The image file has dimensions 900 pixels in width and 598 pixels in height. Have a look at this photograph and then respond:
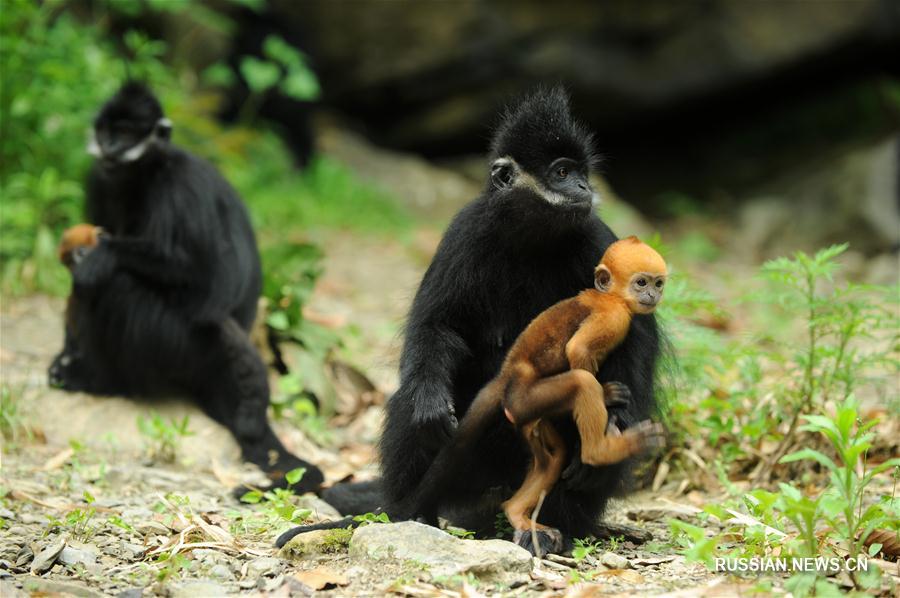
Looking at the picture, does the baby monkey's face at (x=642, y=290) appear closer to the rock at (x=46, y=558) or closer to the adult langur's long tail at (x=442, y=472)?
the adult langur's long tail at (x=442, y=472)

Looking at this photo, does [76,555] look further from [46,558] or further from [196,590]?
[196,590]

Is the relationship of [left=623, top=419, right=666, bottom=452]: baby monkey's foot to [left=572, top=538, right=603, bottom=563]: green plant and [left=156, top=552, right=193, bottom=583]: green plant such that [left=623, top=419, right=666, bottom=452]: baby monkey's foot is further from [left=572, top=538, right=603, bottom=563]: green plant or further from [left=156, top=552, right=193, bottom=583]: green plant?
[left=156, top=552, right=193, bottom=583]: green plant

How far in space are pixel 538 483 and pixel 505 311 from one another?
608mm

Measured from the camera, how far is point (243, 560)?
124 inches

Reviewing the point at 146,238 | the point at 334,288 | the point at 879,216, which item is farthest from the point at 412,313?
the point at 879,216

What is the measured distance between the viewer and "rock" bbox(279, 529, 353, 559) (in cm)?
311

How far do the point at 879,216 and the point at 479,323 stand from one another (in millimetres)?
8176

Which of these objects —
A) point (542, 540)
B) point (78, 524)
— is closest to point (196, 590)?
point (78, 524)

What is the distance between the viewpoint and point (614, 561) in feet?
10.3

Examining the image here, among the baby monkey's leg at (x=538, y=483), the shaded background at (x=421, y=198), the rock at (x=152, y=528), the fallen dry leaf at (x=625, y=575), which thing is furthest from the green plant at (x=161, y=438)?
the fallen dry leaf at (x=625, y=575)

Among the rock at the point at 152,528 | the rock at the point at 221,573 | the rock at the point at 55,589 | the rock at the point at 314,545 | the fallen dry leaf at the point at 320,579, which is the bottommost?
the rock at the point at 55,589

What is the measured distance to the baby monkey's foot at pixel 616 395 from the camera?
319 centimetres

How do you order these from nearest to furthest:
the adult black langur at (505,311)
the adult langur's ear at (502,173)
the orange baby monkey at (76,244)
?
the adult black langur at (505,311) → the adult langur's ear at (502,173) → the orange baby monkey at (76,244)

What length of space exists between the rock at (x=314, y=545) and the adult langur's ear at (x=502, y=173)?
128cm
